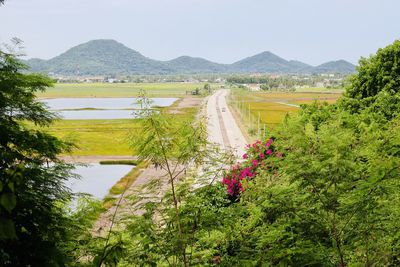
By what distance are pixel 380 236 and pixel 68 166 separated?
407 centimetres

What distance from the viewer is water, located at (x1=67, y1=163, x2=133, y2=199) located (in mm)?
28859

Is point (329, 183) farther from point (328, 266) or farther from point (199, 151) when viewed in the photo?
point (199, 151)

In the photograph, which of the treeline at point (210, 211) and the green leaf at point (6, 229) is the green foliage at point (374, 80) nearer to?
the treeline at point (210, 211)

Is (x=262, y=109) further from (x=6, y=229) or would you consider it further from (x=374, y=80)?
(x=6, y=229)

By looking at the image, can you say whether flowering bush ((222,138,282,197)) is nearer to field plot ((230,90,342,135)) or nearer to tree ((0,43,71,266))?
tree ((0,43,71,266))

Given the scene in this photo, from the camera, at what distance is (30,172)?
12.5ft

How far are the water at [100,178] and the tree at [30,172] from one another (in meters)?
23.2

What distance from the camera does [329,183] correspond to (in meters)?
5.62

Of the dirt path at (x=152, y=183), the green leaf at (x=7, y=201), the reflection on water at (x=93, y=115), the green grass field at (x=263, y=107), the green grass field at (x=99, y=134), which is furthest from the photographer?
the reflection on water at (x=93, y=115)

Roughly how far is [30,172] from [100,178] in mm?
30567

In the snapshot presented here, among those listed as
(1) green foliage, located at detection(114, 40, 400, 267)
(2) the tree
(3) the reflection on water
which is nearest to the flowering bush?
(1) green foliage, located at detection(114, 40, 400, 267)

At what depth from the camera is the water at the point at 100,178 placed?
94.7ft

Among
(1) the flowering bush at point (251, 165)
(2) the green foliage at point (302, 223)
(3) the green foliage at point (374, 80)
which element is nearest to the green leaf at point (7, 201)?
(2) the green foliage at point (302, 223)

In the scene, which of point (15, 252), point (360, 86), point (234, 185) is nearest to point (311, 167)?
point (15, 252)
